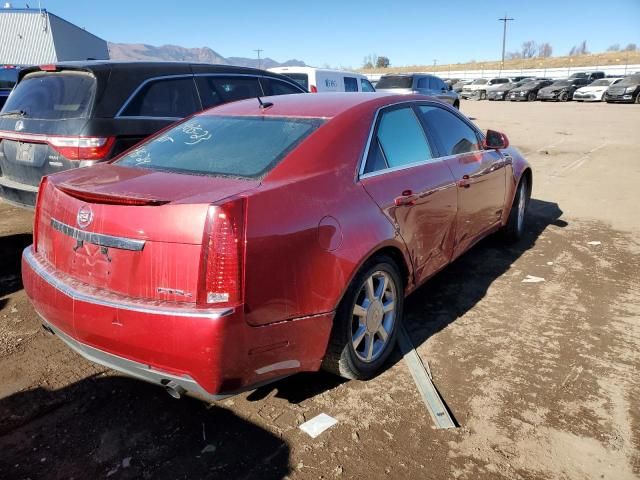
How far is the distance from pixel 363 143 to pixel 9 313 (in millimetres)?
2993

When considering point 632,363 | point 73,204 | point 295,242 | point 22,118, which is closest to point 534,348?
point 632,363

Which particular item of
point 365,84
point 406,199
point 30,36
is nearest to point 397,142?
point 406,199

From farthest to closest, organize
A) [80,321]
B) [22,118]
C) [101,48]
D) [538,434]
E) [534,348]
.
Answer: [101,48], [22,118], [534,348], [538,434], [80,321]

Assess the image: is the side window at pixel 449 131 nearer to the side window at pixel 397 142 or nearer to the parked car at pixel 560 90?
the side window at pixel 397 142

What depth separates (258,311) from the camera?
2188mm

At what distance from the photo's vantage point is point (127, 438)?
249 centimetres

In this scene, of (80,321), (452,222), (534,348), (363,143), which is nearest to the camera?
(80,321)

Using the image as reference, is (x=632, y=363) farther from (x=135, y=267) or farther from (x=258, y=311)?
(x=135, y=267)

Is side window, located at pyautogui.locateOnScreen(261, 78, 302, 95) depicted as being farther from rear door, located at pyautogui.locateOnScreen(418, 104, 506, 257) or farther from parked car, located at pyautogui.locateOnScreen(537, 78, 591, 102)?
parked car, located at pyautogui.locateOnScreen(537, 78, 591, 102)

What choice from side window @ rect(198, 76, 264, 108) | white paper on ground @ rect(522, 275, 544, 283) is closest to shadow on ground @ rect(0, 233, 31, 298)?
side window @ rect(198, 76, 264, 108)

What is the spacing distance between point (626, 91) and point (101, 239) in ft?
110

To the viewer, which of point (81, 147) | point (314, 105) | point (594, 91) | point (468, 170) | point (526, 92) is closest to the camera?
point (314, 105)

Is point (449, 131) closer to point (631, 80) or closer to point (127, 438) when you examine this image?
point (127, 438)

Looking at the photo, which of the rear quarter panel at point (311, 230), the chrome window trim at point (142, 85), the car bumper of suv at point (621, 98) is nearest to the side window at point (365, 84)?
the chrome window trim at point (142, 85)
